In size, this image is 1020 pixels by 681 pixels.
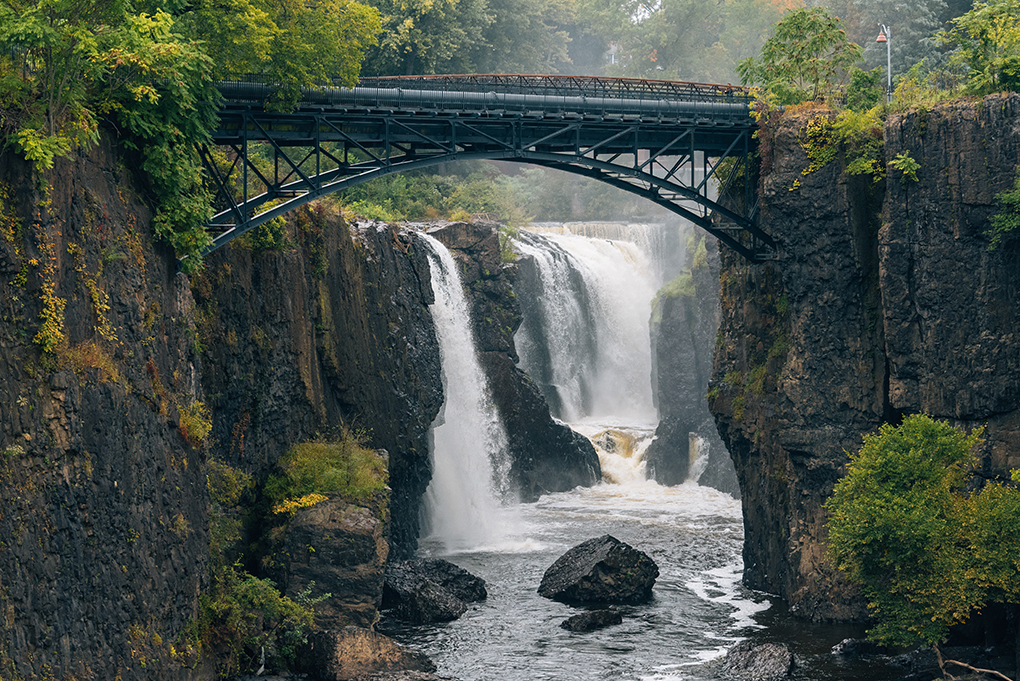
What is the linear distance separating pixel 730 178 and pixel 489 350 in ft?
54.0

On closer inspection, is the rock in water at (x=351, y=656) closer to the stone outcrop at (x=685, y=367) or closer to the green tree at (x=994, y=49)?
the green tree at (x=994, y=49)

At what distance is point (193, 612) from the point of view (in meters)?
23.2

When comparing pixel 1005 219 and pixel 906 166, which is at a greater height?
pixel 906 166

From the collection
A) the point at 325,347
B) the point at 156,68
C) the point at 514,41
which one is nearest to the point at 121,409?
the point at 156,68

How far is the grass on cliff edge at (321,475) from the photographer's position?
96.7 ft

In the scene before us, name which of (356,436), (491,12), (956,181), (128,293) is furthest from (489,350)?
(491,12)

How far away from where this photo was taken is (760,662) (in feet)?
87.3

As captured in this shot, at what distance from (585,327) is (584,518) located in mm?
16316

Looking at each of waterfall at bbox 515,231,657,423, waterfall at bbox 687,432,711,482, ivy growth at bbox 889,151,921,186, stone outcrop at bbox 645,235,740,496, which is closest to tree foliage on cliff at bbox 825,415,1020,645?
ivy growth at bbox 889,151,921,186

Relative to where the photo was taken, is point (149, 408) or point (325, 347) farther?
point (325, 347)

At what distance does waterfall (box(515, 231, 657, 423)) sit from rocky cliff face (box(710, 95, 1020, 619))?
20644 mm

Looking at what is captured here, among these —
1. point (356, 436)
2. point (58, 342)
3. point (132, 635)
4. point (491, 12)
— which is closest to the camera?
point (58, 342)

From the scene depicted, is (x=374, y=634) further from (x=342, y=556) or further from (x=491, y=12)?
(x=491, y=12)

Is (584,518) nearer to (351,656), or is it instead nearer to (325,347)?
(325,347)
